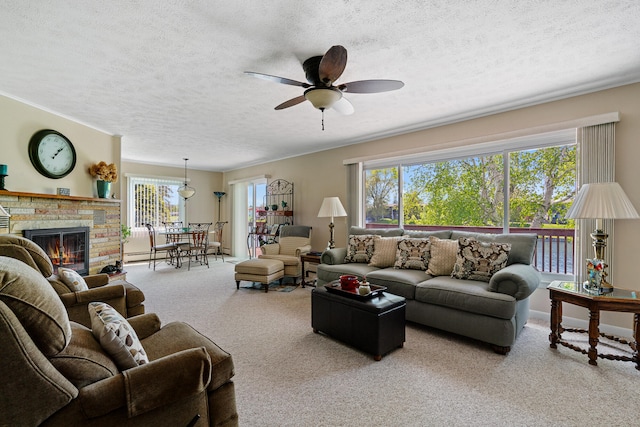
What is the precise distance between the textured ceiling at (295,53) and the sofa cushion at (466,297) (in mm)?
1955

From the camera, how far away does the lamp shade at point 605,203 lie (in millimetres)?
2294

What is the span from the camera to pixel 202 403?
1.28 metres

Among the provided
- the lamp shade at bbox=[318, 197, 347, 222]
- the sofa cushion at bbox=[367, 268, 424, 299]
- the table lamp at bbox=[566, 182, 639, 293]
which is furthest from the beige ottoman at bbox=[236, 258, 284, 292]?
the table lamp at bbox=[566, 182, 639, 293]

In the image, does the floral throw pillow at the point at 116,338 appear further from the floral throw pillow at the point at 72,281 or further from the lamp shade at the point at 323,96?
the lamp shade at the point at 323,96

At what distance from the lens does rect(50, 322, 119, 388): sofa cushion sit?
1.02 m

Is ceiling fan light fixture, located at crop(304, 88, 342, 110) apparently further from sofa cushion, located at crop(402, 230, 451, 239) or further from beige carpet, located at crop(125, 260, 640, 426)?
sofa cushion, located at crop(402, 230, 451, 239)

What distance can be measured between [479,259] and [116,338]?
10.0 ft

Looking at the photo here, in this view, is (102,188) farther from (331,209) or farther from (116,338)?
(116,338)

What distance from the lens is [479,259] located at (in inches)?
117

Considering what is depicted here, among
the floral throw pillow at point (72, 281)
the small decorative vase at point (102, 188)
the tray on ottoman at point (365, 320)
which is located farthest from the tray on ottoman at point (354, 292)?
the small decorative vase at point (102, 188)

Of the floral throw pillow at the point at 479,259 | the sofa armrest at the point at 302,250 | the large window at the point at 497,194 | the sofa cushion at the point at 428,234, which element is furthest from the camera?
the sofa armrest at the point at 302,250

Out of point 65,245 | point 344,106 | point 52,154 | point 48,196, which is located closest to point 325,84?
point 344,106

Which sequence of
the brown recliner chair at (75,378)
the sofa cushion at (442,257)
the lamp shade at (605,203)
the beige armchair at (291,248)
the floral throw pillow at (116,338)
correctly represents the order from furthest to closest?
the beige armchair at (291,248)
the sofa cushion at (442,257)
the lamp shade at (605,203)
the floral throw pillow at (116,338)
the brown recliner chair at (75,378)

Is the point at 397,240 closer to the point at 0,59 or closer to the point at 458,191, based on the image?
the point at 458,191
